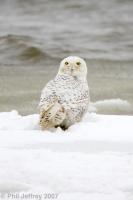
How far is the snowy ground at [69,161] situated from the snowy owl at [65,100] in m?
0.09

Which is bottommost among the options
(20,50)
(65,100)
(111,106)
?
(65,100)

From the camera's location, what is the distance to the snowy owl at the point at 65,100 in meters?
5.07

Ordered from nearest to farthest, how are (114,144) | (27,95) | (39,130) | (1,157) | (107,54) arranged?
(1,157)
(114,144)
(39,130)
(27,95)
(107,54)

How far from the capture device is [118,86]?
923 centimetres

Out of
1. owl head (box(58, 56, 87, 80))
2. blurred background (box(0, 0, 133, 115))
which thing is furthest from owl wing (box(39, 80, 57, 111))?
blurred background (box(0, 0, 133, 115))

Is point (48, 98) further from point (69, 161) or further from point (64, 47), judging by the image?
point (64, 47)

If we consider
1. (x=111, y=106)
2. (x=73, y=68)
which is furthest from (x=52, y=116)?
(x=111, y=106)

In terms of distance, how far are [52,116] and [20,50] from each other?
24.9ft

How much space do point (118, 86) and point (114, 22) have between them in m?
6.12

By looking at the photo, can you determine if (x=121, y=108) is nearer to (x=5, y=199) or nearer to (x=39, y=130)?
(x=39, y=130)

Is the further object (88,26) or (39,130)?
(88,26)

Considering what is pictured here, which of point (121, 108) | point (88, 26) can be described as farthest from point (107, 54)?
point (121, 108)

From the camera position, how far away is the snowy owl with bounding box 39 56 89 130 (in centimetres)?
507

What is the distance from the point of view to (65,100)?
516 cm
